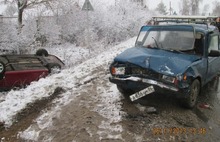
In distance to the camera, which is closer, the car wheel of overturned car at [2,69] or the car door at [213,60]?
the car door at [213,60]

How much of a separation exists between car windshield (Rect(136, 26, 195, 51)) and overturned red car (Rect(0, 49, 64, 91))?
3.72m

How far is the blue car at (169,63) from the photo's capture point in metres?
5.04

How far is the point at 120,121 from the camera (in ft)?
16.4

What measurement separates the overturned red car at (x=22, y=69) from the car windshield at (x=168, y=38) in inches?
146

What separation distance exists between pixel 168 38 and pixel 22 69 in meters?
4.75

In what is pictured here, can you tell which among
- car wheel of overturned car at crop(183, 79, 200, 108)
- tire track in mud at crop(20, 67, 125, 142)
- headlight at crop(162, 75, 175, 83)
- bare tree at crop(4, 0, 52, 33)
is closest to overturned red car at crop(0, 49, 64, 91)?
tire track in mud at crop(20, 67, 125, 142)

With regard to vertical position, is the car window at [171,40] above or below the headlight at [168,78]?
above

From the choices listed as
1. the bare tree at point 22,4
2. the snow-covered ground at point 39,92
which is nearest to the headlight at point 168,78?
the snow-covered ground at point 39,92

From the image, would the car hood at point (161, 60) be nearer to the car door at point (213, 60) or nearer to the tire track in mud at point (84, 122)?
the car door at point (213, 60)

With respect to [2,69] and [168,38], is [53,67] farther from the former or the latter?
[168,38]

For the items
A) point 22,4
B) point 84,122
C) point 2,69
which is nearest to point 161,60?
point 84,122

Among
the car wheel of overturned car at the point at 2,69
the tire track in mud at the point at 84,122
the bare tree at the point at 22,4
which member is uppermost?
the bare tree at the point at 22,4
